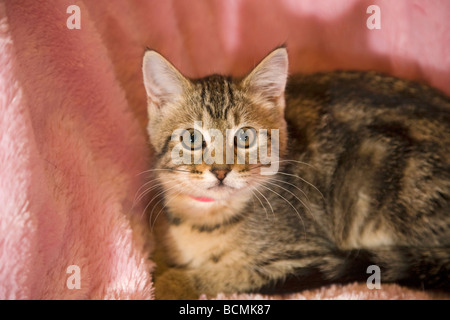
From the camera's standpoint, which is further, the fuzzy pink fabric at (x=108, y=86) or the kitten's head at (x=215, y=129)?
the kitten's head at (x=215, y=129)

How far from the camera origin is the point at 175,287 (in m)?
1.23

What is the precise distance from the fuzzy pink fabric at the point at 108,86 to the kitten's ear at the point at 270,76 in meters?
0.41

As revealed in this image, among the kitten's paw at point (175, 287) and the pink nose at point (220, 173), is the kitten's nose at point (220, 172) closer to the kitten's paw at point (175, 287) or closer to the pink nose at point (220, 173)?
the pink nose at point (220, 173)

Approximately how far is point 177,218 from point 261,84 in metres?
0.48

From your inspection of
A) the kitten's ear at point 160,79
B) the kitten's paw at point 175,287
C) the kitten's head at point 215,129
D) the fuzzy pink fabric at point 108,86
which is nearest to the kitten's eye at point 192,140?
the kitten's head at point 215,129

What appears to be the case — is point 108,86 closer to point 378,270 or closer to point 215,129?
point 215,129

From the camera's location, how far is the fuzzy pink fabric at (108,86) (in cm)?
100

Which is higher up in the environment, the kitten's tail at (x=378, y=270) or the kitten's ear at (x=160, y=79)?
the kitten's ear at (x=160, y=79)

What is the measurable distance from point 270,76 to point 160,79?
0.31 metres

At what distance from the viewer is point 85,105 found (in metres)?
1.28

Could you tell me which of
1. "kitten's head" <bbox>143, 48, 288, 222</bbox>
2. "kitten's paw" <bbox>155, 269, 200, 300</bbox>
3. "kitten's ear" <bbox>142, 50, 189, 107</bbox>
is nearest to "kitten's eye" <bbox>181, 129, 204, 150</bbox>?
"kitten's head" <bbox>143, 48, 288, 222</bbox>
